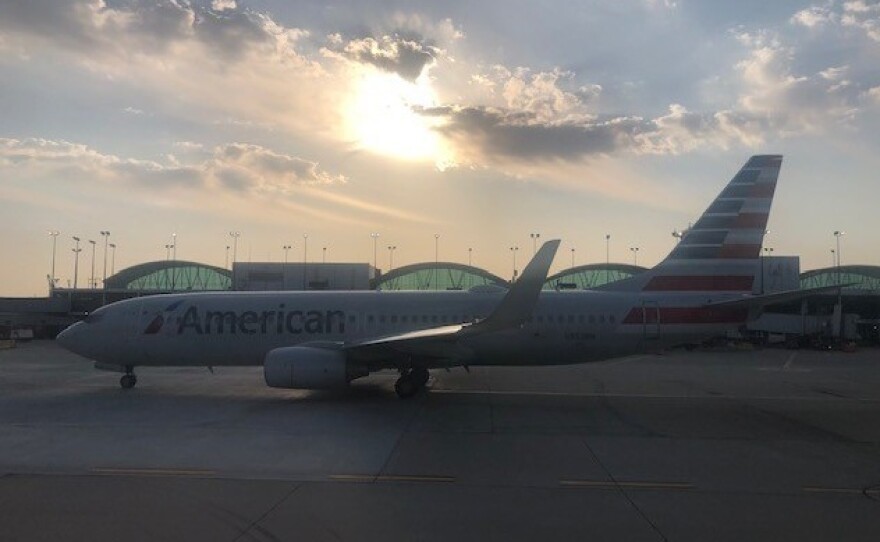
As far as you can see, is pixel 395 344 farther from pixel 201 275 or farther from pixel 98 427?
pixel 201 275

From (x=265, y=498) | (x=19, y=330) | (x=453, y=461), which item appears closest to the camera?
(x=265, y=498)

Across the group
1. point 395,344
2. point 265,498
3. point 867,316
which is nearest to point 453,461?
point 265,498

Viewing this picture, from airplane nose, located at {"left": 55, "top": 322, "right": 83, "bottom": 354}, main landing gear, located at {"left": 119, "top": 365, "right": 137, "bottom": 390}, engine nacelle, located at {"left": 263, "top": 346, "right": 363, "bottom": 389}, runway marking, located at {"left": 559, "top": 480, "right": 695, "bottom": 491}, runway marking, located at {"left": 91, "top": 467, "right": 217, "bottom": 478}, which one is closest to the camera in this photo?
runway marking, located at {"left": 559, "top": 480, "right": 695, "bottom": 491}

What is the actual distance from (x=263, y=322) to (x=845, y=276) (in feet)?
303

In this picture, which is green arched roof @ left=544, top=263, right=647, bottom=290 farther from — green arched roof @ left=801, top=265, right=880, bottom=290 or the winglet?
the winglet

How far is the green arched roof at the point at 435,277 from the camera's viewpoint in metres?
80.1

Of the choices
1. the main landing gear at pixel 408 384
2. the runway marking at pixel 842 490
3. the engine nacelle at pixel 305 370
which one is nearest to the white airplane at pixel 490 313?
the main landing gear at pixel 408 384

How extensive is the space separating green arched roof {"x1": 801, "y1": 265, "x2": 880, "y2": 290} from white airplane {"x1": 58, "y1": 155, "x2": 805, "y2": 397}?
234 feet

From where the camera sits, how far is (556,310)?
21.0m

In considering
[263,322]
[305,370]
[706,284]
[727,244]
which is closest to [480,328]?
[305,370]

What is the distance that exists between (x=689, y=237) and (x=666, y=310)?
291 cm

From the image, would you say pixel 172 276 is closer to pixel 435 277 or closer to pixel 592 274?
pixel 435 277

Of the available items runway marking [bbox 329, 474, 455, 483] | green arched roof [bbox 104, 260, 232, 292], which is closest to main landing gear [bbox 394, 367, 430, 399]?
runway marking [bbox 329, 474, 455, 483]

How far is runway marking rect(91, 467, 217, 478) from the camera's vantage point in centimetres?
1023
